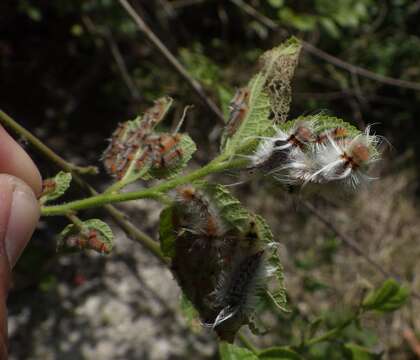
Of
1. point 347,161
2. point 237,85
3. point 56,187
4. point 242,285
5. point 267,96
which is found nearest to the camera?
point 347,161

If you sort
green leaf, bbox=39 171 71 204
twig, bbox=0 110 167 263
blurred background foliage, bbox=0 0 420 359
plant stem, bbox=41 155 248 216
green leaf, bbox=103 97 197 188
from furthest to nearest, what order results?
blurred background foliage, bbox=0 0 420 359
twig, bbox=0 110 167 263
green leaf, bbox=39 171 71 204
green leaf, bbox=103 97 197 188
plant stem, bbox=41 155 248 216

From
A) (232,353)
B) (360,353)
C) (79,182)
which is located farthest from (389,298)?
(79,182)

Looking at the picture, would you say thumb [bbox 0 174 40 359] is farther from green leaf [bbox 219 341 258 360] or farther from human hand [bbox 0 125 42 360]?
green leaf [bbox 219 341 258 360]

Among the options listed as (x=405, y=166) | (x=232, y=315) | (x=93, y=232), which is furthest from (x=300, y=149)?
(x=405, y=166)

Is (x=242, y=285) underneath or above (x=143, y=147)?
underneath

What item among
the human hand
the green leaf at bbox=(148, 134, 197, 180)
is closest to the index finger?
the human hand

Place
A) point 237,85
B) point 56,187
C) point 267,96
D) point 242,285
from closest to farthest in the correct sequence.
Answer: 1. point 242,285
2. point 267,96
3. point 56,187
4. point 237,85

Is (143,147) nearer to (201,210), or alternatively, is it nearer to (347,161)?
(201,210)
